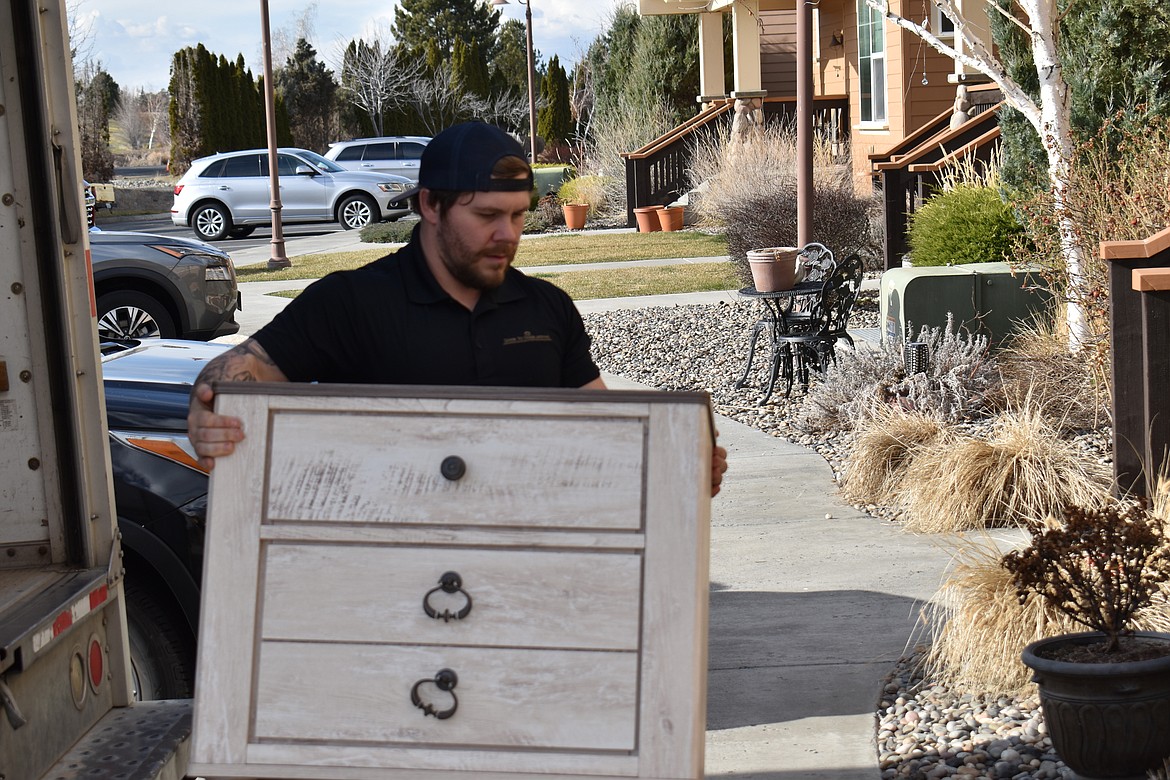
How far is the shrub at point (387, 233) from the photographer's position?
22562mm

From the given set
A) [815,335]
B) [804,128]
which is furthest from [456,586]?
[804,128]

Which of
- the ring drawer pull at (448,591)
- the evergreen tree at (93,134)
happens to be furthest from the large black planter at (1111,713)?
the evergreen tree at (93,134)

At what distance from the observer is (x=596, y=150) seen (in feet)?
94.6

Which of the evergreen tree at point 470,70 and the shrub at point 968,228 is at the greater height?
the evergreen tree at point 470,70

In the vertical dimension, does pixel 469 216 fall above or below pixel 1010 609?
above

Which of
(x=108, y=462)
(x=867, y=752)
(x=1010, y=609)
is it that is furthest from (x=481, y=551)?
(x=1010, y=609)

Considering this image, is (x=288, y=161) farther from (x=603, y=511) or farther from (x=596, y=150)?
(x=603, y=511)

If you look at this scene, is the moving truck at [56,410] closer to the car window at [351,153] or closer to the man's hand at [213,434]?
the man's hand at [213,434]

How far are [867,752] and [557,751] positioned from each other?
2.09 metres

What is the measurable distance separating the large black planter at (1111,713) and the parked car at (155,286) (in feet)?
28.5

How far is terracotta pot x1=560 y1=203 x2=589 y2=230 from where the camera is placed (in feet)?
82.8

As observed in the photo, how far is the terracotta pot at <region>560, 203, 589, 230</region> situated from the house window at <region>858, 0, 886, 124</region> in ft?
21.9

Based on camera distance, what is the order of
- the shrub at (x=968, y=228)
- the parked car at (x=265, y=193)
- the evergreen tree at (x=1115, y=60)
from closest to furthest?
1. the evergreen tree at (x=1115, y=60)
2. the shrub at (x=968, y=228)
3. the parked car at (x=265, y=193)

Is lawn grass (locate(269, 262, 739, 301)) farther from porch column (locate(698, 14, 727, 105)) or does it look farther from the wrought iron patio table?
porch column (locate(698, 14, 727, 105))
